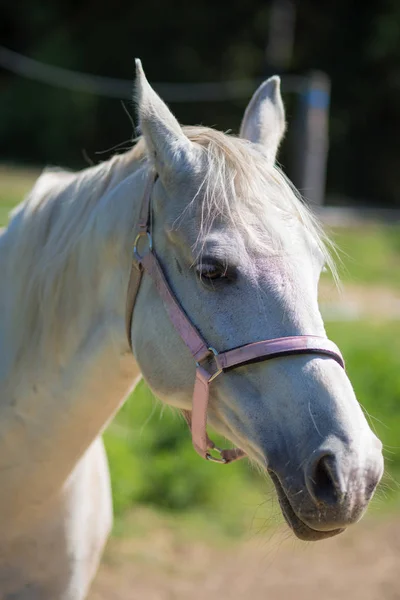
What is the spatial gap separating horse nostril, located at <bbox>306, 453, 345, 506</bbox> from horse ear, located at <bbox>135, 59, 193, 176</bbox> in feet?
2.68

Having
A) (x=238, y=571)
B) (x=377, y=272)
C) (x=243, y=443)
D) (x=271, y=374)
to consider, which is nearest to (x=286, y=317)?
(x=271, y=374)

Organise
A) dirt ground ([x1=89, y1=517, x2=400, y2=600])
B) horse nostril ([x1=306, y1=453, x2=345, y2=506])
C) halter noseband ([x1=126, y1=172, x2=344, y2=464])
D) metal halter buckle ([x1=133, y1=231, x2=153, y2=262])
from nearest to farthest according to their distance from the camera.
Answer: horse nostril ([x1=306, y1=453, x2=345, y2=506])
halter noseband ([x1=126, y1=172, x2=344, y2=464])
metal halter buckle ([x1=133, y1=231, x2=153, y2=262])
dirt ground ([x1=89, y1=517, x2=400, y2=600])

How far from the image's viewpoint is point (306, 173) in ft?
25.4

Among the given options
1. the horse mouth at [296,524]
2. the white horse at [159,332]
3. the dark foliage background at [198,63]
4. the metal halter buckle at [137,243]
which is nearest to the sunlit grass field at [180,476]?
the white horse at [159,332]

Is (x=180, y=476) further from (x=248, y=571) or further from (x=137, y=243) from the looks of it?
(x=137, y=243)

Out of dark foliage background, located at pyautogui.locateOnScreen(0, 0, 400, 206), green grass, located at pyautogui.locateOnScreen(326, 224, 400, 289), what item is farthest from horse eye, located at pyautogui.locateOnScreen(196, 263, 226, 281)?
dark foliage background, located at pyautogui.locateOnScreen(0, 0, 400, 206)

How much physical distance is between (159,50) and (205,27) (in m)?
1.38

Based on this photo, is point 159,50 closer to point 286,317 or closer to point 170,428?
point 170,428

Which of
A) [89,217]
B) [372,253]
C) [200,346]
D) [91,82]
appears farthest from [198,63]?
[200,346]

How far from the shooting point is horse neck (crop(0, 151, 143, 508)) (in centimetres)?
208

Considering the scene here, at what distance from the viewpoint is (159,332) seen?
1884 mm

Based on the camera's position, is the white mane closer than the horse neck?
Yes

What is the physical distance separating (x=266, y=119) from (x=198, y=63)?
62.4 ft

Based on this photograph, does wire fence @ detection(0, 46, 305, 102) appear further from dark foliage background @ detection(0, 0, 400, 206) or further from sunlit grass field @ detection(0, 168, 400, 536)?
sunlit grass field @ detection(0, 168, 400, 536)
